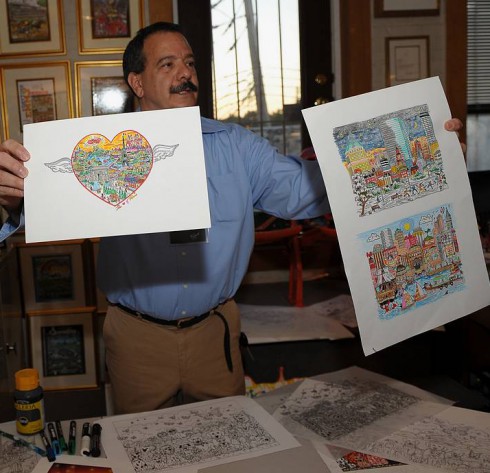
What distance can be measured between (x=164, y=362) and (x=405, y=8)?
2.22 metres

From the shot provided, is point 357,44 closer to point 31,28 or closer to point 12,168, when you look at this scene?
point 31,28

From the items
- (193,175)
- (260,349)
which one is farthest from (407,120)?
(260,349)

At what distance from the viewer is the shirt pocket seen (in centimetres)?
171

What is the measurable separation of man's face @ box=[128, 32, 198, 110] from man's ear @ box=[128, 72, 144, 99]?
33mm

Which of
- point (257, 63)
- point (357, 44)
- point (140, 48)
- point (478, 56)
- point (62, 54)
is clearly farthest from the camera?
point (478, 56)

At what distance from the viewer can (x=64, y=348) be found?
9.98ft

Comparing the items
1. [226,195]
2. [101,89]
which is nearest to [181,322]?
[226,195]

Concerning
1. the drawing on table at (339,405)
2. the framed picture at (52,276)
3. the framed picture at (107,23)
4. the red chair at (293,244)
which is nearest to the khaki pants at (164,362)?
the drawing on table at (339,405)

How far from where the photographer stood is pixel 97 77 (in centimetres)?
299

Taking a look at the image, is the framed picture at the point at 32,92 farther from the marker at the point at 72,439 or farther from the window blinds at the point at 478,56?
the window blinds at the point at 478,56

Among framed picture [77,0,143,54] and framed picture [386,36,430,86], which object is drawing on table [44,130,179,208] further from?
framed picture [386,36,430,86]

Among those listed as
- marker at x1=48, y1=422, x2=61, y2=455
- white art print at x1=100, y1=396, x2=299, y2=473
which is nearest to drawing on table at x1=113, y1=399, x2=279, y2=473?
white art print at x1=100, y1=396, x2=299, y2=473

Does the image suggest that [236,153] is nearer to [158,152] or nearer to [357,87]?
[158,152]

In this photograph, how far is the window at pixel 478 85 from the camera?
3674 millimetres
